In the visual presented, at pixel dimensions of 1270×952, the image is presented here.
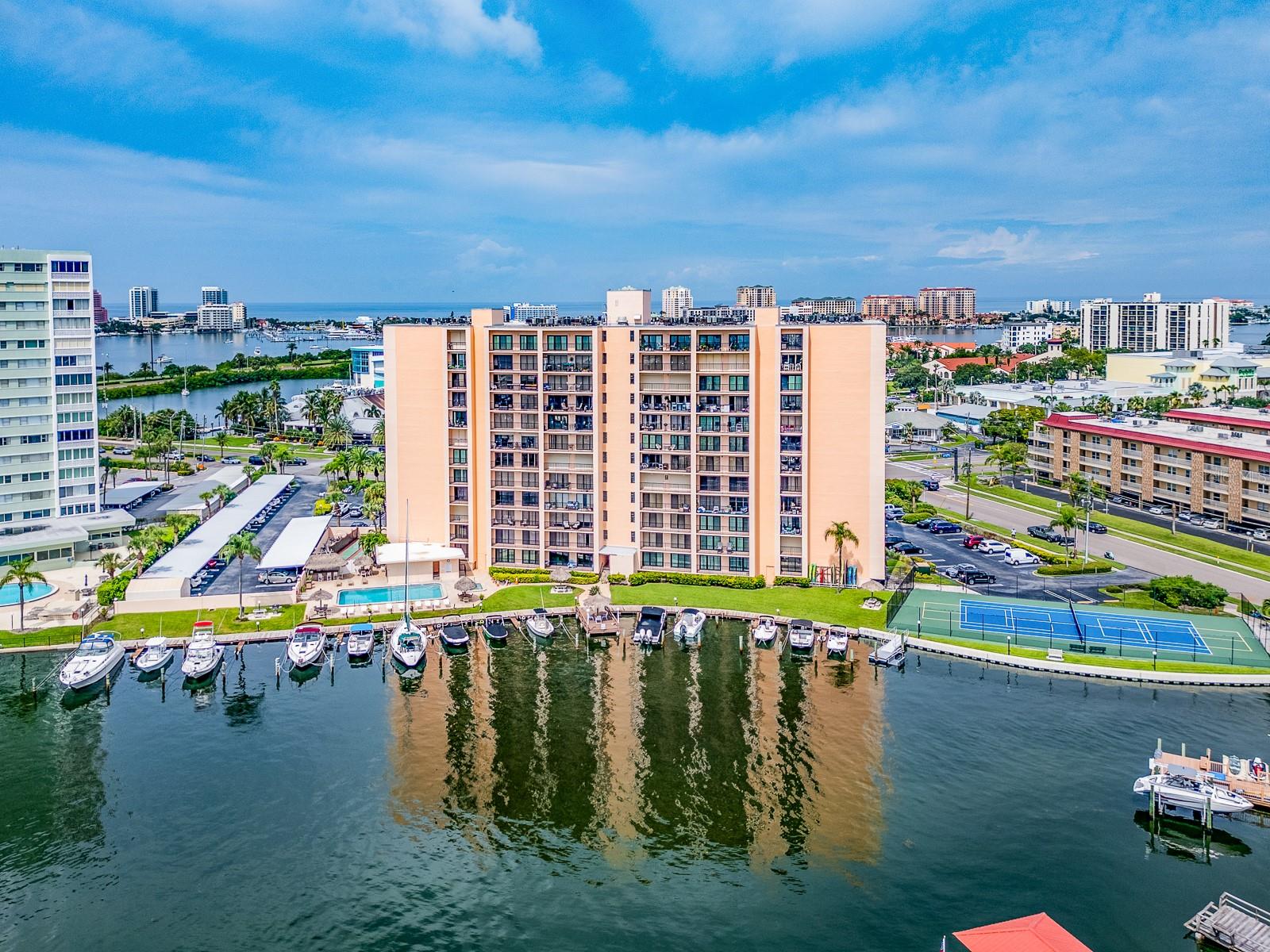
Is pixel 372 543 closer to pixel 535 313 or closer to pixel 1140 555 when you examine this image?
pixel 535 313

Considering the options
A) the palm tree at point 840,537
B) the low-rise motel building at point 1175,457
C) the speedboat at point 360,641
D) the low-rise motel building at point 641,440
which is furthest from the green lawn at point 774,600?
the low-rise motel building at point 1175,457

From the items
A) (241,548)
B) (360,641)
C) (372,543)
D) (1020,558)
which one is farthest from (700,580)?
(241,548)

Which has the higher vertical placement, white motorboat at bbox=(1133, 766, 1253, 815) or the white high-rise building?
the white high-rise building

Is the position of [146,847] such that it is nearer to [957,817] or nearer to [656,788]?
[656,788]

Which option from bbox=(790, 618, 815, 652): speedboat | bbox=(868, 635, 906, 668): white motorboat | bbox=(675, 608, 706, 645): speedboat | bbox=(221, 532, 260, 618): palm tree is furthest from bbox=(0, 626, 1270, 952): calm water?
bbox=(221, 532, 260, 618): palm tree

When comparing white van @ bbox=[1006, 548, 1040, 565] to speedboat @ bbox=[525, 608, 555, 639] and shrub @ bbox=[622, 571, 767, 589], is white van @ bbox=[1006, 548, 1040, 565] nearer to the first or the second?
shrub @ bbox=[622, 571, 767, 589]

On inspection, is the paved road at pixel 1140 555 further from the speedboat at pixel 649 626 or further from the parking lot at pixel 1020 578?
the speedboat at pixel 649 626

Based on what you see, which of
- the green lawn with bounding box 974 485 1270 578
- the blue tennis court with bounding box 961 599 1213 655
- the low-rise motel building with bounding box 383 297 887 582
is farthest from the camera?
the green lawn with bounding box 974 485 1270 578
